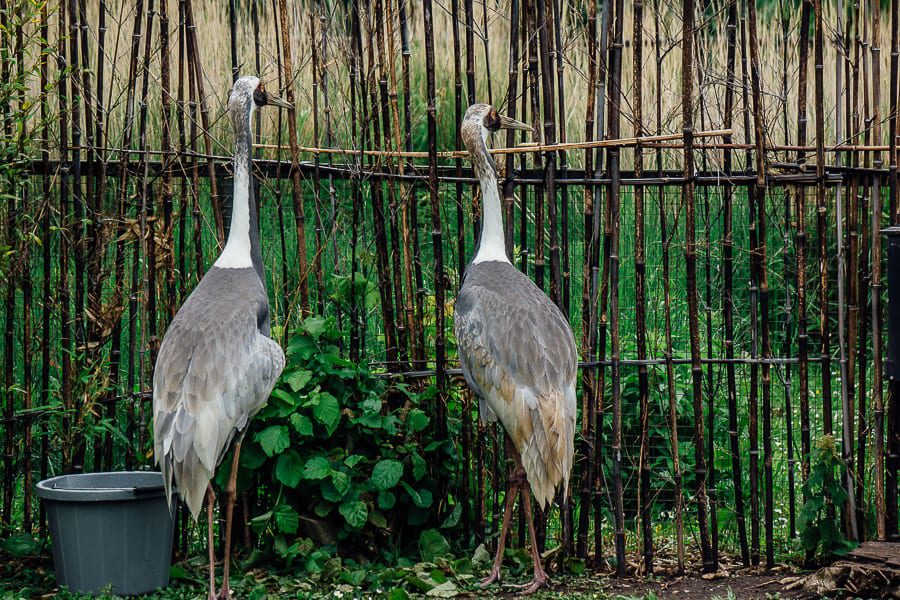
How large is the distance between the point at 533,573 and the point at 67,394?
2.32m

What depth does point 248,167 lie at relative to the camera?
4.96 metres

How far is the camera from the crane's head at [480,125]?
5039 mm

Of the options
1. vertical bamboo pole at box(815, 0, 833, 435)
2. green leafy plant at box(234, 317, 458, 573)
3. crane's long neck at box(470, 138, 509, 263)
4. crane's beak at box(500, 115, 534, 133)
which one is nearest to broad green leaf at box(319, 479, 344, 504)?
green leafy plant at box(234, 317, 458, 573)

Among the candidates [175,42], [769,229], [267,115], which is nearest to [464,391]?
[267,115]

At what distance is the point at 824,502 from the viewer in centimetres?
470

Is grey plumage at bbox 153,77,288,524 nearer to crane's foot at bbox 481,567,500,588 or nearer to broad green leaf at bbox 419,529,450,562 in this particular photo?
broad green leaf at bbox 419,529,450,562

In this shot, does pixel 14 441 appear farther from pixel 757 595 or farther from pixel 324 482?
pixel 757 595

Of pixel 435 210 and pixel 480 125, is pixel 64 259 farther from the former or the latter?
pixel 480 125

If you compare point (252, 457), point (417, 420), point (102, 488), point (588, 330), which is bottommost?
point (102, 488)

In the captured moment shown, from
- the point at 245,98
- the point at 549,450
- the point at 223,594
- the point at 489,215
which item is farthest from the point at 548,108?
the point at 223,594

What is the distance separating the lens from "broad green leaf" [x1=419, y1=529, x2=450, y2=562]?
4.99 metres

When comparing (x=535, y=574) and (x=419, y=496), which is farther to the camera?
(x=419, y=496)

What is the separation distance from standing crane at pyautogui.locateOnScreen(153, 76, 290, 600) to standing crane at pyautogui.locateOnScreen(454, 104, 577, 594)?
3.00 ft

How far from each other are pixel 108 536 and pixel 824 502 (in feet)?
10.3
